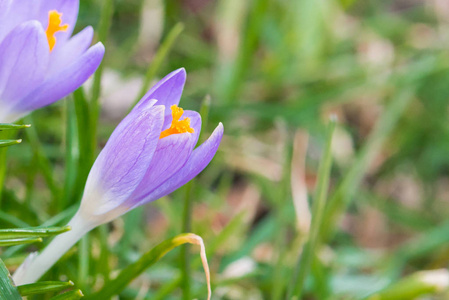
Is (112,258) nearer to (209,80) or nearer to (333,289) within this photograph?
(333,289)

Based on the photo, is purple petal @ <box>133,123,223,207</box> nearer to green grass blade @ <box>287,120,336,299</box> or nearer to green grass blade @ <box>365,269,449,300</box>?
green grass blade @ <box>287,120,336,299</box>

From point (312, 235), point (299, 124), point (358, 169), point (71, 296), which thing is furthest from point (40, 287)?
point (299, 124)

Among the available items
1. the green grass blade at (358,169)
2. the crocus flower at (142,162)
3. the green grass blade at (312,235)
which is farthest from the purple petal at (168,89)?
the green grass blade at (358,169)

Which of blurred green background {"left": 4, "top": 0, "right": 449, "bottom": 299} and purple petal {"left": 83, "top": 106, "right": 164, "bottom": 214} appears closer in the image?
purple petal {"left": 83, "top": 106, "right": 164, "bottom": 214}

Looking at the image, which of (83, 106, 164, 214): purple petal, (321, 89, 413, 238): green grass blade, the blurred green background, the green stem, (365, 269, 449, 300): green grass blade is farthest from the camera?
the blurred green background

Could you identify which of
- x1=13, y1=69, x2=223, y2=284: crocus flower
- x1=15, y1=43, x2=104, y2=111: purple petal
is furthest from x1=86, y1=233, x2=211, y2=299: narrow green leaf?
x1=15, y1=43, x2=104, y2=111: purple petal

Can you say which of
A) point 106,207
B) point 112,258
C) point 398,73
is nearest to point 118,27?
point 398,73

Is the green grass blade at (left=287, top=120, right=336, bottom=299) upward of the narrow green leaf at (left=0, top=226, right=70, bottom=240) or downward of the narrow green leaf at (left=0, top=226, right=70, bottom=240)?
upward

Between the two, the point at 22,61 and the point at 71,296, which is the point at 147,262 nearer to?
the point at 71,296
